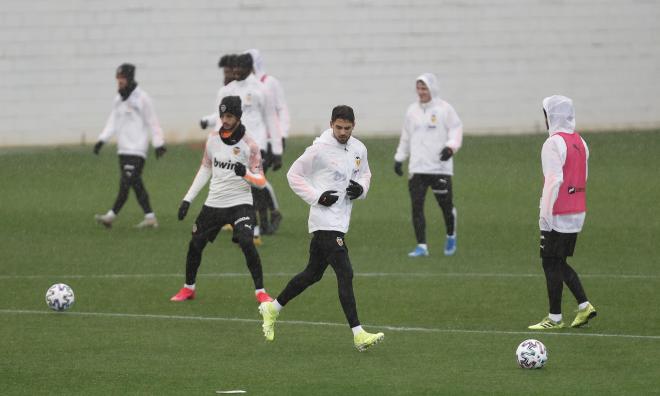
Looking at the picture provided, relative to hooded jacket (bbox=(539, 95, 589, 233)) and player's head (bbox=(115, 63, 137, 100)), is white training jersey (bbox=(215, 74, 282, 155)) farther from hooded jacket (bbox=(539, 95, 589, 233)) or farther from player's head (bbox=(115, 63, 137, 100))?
hooded jacket (bbox=(539, 95, 589, 233))

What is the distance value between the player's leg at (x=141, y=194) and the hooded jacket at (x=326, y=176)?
8.82m

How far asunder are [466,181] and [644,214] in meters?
4.46

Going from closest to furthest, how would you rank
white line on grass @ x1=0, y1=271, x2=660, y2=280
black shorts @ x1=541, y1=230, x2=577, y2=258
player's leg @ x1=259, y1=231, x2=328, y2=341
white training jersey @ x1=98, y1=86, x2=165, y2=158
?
player's leg @ x1=259, y1=231, x2=328, y2=341
black shorts @ x1=541, y1=230, x2=577, y2=258
white line on grass @ x1=0, y1=271, x2=660, y2=280
white training jersey @ x1=98, y1=86, x2=165, y2=158

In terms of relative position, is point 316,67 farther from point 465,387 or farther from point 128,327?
point 465,387

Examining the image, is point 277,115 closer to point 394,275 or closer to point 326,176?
point 394,275

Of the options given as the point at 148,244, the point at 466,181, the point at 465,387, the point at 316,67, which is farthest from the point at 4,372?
the point at 316,67

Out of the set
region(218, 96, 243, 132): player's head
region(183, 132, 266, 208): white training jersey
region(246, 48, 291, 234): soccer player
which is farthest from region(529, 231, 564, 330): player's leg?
region(246, 48, 291, 234): soccer player

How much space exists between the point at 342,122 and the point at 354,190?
1.90ft

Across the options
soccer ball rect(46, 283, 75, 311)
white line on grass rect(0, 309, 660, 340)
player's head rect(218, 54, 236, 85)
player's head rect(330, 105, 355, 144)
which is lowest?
white line on grass rect(0, 309, 660, 340)

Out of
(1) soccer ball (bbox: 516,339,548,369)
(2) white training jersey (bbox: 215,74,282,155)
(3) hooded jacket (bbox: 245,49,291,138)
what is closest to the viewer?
(1) soccer ball (bbox: 516,339,548,369)

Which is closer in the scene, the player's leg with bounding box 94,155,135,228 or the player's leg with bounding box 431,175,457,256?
the player's leg with bounding box 431,175,457,256

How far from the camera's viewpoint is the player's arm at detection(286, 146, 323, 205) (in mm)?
11359

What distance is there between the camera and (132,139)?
66.1ft

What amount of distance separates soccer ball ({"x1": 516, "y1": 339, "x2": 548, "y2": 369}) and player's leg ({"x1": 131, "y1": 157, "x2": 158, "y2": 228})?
34.5ft
